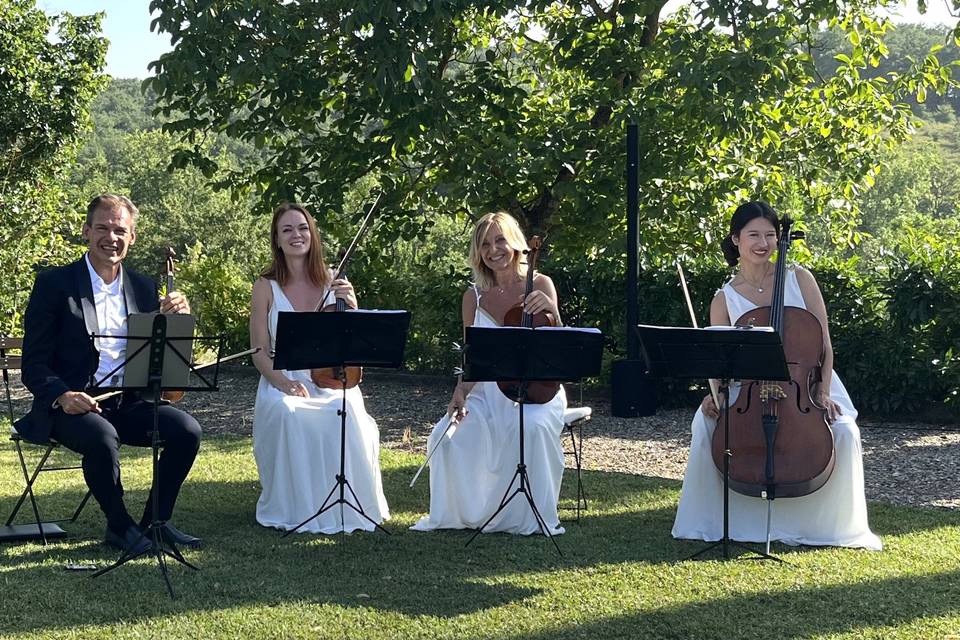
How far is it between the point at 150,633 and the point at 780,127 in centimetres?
1000

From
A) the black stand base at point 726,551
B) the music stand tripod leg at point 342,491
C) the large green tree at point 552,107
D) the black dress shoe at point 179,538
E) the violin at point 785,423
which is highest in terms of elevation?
the large green tree at point 552,107

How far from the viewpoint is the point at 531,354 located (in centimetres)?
577

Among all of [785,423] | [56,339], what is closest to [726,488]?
[785,423]

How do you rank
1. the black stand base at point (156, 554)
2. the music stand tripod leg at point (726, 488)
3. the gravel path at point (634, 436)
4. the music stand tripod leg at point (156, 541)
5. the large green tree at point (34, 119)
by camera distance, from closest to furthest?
the black stand base at point (156, 554) < the music stand tripod leg at point (156, 541) < the music stand tripod leg at point (726, 488) < the gravel path at point (634, 436) < the large green tree at point (34, 119)

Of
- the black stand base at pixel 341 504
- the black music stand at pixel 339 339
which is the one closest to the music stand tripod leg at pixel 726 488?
the black music stand at pixel 339 339

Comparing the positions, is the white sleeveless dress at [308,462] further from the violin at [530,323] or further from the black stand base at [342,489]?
the violin at [530,323]

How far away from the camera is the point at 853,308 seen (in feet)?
36.0

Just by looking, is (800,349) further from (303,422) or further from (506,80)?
(506,80)

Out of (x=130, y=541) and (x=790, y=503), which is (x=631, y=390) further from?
(x=130, y=541)

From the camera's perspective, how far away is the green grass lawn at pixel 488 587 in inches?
180

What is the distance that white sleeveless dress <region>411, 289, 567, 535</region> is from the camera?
21.2 feet

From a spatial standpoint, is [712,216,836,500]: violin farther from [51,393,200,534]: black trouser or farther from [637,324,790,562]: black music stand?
[51,393,200,534]: black trouser

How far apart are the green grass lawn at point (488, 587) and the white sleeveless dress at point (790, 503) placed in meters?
0.17

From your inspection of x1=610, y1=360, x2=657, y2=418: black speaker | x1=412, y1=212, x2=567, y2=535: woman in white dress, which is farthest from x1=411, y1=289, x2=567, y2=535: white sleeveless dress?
x1=610, y1=360, x2=657, y2=418: black speaker
